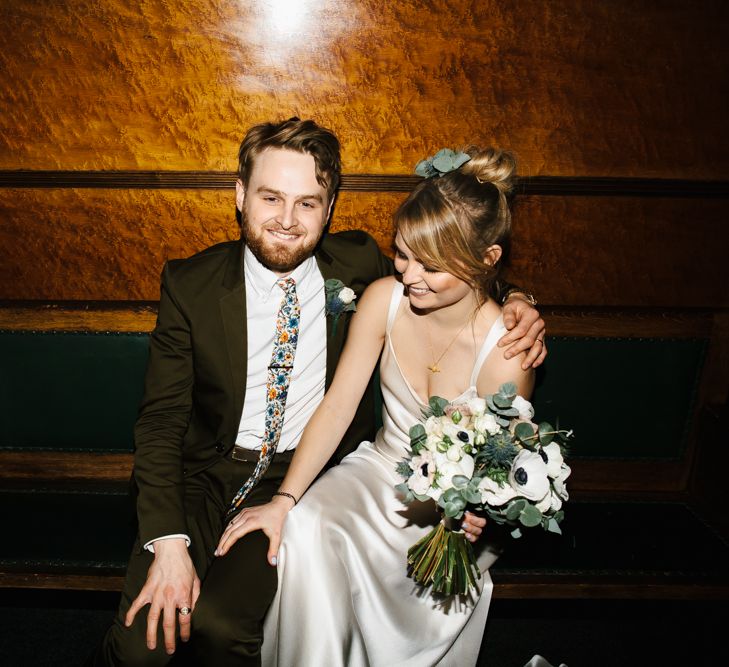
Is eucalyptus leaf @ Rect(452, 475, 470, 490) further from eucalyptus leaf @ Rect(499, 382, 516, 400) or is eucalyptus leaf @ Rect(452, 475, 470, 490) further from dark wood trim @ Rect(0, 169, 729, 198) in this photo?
dark wood trim @ Rect(0, 169, 729, 198)

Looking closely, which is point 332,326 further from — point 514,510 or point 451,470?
point 514,510

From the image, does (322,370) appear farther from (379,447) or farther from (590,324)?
(590,324)

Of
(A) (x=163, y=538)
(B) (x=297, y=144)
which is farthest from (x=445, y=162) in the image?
(A) (x=163, y=538)

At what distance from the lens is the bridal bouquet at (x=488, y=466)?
5.44 ft

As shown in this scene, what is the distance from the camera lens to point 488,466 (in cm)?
173

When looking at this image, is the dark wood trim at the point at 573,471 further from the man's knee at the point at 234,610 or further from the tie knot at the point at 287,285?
the tie knot at the point at 287,285

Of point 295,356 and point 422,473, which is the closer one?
point 422,473

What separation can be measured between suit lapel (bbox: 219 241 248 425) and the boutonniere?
326 millimetres

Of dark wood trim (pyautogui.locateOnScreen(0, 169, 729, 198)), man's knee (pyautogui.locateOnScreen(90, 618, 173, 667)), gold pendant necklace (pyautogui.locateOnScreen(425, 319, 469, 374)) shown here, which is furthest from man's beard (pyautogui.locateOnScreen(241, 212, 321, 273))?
man's knee (pyautogui.locateOnScreen(90, 618, 173, 667))

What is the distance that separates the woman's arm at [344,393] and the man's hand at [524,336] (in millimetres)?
487

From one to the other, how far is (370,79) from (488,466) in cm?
164

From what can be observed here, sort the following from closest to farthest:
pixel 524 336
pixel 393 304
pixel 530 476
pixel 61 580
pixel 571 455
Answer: pixel 530 476, pixel 524 336, pixel 61 580, pixel 393 304, pixel 571 455

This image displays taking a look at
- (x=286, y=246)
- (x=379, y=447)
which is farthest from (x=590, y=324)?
(x=286, y=246)

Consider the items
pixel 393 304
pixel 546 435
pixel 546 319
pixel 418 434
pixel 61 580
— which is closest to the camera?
pixel 546 435
